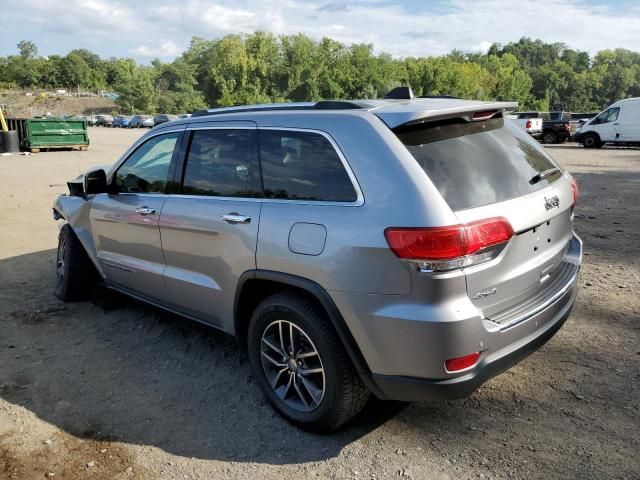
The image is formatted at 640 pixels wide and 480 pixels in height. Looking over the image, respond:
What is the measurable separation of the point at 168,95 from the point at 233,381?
112237 millimetres

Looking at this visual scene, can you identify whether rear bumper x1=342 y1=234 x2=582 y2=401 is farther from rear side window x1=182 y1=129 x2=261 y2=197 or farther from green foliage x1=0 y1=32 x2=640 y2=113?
green foliage x1=0 y1=32 x2=640 y2=113

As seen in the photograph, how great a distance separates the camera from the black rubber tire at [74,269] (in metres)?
5.14

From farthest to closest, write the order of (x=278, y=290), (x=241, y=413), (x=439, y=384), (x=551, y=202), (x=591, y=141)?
(x=591, y=141), (x=241, y=413), (x=278, y=290), (x=551, y=202), (x=439, y=384)

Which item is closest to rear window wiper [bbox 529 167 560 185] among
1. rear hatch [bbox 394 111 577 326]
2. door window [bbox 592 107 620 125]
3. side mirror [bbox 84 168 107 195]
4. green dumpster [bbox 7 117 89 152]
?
rear hatch [bbox 394 111 577 326]

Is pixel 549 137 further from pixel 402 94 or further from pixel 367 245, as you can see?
pixel 367 245

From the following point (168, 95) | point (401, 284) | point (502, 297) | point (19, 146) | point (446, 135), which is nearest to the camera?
point (401, 284)

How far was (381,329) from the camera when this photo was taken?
8.80 ft

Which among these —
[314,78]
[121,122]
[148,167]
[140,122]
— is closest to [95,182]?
[148,167]

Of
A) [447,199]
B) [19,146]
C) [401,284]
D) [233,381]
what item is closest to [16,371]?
[233,381]

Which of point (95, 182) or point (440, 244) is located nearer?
point (440, 244)

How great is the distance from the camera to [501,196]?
288 cm

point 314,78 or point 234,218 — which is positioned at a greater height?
point 314,78

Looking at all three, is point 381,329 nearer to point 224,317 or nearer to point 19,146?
point 224,317

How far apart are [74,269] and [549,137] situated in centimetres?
2914
